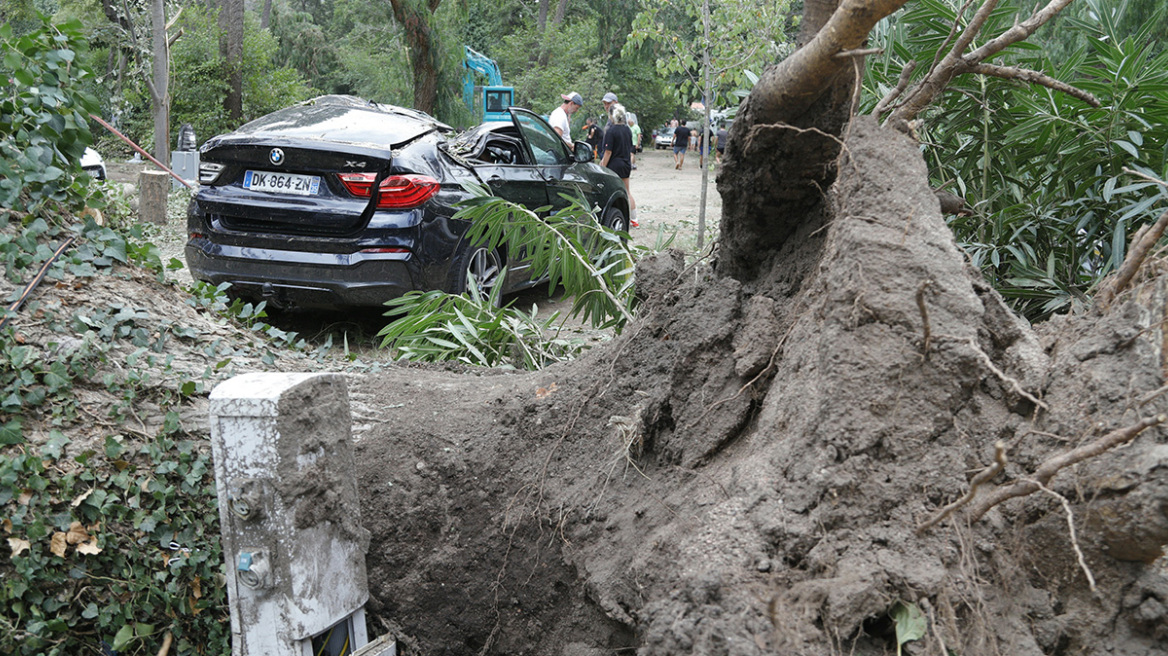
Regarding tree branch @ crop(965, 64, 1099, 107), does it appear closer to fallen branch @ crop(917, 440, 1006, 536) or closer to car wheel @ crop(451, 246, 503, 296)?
fallen branch @ crop(917, 440, 1006, 536)

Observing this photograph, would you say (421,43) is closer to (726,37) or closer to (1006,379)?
(726,37)

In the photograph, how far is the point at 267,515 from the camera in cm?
229

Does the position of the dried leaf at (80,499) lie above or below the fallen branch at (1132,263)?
below

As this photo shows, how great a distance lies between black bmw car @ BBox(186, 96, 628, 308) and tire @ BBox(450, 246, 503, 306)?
13 mm

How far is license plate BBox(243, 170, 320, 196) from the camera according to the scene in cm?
535

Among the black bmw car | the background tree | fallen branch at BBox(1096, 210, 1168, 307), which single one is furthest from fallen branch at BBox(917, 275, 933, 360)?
the background tree

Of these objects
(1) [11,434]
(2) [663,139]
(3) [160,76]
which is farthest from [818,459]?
(2) [663,139]

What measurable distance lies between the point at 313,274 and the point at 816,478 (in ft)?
14.0

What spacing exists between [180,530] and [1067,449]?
2521 millimetres

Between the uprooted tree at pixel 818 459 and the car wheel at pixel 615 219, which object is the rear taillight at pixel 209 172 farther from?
the car wheel at pixel 615 219

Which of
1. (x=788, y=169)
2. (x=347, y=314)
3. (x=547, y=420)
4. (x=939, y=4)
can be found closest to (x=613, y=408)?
(x=547, y=420)

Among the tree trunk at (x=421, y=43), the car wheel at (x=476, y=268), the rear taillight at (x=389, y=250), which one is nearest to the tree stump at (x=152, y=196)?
the tree trunk at (x=421, y=43)

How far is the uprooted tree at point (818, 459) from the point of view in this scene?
60.8 inches

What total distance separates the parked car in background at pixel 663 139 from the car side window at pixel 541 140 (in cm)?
3488
